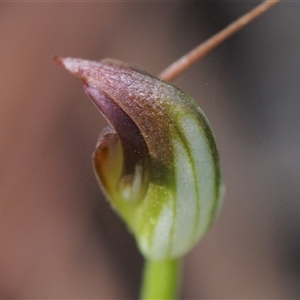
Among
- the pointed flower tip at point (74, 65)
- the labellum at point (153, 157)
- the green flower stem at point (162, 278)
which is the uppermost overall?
the pointed flower tip at point (74, 65)

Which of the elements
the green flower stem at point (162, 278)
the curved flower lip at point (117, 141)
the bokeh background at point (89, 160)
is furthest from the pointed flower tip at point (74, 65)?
the bokeh background at point (89, 160)

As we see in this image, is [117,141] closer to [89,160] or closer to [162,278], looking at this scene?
[162,278]

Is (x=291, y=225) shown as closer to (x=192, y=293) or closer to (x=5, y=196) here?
(x=192, y=293)

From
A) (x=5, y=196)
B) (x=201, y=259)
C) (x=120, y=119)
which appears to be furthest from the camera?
(x=201, y=259)

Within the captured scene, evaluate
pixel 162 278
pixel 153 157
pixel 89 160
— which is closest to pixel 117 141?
pixel 153 157

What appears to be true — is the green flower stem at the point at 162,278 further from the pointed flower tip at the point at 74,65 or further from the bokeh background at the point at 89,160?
the bokeh background at the point at 89,160

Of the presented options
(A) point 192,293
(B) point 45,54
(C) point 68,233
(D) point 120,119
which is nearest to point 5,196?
(C) point 68,233
